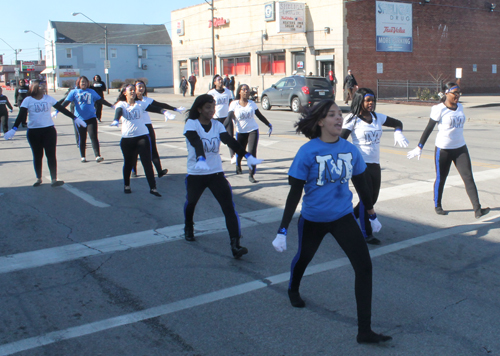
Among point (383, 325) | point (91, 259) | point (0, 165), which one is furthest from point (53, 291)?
point (0, 165)

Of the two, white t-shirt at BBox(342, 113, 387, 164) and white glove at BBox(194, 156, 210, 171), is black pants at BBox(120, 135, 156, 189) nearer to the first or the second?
white glove at BBox(194, 156, 210, 171)

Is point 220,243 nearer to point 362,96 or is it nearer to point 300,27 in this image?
point 362,96

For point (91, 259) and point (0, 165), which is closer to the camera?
point (91, 259)

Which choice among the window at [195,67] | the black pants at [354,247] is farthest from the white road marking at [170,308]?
the window at [195,67]

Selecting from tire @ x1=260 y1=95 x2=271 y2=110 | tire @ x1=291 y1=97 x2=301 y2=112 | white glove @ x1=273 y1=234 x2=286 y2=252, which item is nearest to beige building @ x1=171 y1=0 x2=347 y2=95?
tire @ x1=260 y1=95 x2=271 y2=110

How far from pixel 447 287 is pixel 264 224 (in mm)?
2695

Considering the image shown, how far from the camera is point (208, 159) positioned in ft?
18.7

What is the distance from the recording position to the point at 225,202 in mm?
5586

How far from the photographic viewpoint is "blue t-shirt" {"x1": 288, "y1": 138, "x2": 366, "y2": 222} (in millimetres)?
3766

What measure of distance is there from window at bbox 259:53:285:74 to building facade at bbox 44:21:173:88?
44265 millimetres

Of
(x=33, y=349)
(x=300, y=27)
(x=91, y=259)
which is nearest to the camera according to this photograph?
(x=33, y=349)

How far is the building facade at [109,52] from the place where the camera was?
75.8 m

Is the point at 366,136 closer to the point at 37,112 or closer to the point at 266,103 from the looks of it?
the point at 37,112

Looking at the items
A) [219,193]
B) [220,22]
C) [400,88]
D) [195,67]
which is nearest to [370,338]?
[219,193]
